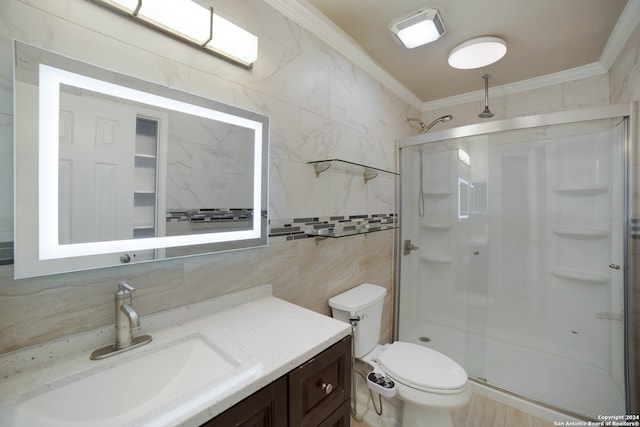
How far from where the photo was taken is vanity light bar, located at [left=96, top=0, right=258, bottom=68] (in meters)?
0.88

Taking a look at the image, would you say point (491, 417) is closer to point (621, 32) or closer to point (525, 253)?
point (525, 253)

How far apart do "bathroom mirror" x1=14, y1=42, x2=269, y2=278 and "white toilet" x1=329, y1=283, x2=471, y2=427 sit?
79 cm

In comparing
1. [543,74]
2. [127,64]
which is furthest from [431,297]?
[127,64]

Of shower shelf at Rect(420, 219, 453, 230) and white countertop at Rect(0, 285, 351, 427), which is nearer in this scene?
white countertop at Rect(0, 285, 351, 427)

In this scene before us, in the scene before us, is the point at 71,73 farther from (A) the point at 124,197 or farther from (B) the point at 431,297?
(B) the point at 431,297

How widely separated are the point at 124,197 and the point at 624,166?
2.65m

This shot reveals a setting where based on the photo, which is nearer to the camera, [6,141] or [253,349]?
[6,141]

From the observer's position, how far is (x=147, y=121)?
91 cm

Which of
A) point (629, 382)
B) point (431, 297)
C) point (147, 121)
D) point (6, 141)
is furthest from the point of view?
point (431, 297)

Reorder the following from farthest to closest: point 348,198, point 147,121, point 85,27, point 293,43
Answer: point 348,198 < point 293,43 < point 147,121 < point 85,27

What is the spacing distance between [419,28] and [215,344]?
189cm

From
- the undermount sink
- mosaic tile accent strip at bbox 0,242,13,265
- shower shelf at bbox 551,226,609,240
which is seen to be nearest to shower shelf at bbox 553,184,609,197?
shower shelf at bbox 551,226,609,240

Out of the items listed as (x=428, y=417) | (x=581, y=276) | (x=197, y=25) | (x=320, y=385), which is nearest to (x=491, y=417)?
(x=428, y=417)

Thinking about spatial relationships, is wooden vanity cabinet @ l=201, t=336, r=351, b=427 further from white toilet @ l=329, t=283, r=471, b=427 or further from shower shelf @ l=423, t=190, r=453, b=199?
shower shelf @ l=423, t=190, r=453, b=199
